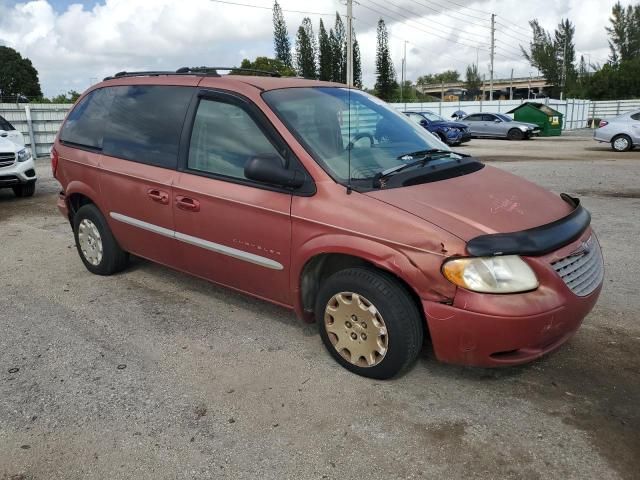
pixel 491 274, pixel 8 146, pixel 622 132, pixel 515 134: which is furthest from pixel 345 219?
pixel 515 134

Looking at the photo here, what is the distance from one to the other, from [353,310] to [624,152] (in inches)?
683

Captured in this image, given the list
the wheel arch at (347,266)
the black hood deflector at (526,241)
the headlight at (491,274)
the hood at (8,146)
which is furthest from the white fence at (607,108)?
the headlight at (491,274)

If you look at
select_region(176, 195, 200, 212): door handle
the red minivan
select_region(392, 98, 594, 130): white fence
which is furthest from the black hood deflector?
select_region(392, 98, 594, 130): white fence

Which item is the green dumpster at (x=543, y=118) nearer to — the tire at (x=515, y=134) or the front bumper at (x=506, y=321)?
the tire at (x=515, y=134)

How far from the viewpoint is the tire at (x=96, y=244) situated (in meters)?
4.94

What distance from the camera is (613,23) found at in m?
74.4

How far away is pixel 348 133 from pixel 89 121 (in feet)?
8.78

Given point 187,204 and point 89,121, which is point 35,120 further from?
point 187,204

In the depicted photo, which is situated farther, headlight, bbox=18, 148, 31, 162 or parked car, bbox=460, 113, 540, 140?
parked car, bbox=460, 113, 540, 140

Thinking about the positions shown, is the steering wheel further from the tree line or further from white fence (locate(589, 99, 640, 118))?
the tree line

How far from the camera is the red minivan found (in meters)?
2.85

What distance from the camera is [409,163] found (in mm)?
3604

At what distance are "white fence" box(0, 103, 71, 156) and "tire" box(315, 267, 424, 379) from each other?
51.9 ft

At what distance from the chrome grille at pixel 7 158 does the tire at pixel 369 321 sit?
26.4 feet
